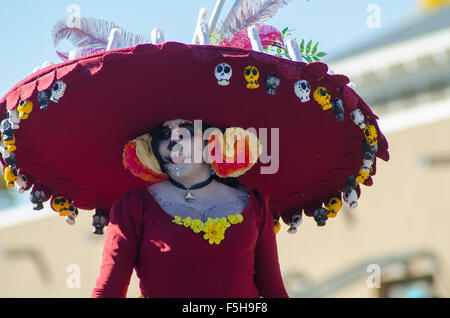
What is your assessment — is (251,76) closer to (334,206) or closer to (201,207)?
(201,207)

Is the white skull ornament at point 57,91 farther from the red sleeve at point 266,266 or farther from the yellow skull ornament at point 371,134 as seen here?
the yellow skull ornament at point 371,134

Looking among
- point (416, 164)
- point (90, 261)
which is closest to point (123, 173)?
point (416, 164)

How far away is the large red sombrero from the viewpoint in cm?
429

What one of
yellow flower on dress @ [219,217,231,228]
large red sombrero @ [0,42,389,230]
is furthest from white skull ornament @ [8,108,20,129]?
yellow flower on dress @ [219,217,231,228]

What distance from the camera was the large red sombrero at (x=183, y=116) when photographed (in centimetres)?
429

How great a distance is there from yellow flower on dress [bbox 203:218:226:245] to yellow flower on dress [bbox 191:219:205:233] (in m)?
0.02

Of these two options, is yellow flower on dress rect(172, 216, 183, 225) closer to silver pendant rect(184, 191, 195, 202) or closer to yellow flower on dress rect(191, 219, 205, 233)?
yellow flower on dress rect(191, 219, 205, 233)

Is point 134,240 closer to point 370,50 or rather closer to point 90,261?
point 90,261

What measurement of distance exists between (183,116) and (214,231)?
A: 0.76m

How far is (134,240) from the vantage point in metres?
4.49

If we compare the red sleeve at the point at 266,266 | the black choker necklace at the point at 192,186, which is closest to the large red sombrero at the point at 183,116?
the black choker necklace at the point at 192,186

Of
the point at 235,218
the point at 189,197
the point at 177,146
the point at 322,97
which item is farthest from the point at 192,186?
the point at 322,97

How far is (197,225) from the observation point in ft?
14.7
